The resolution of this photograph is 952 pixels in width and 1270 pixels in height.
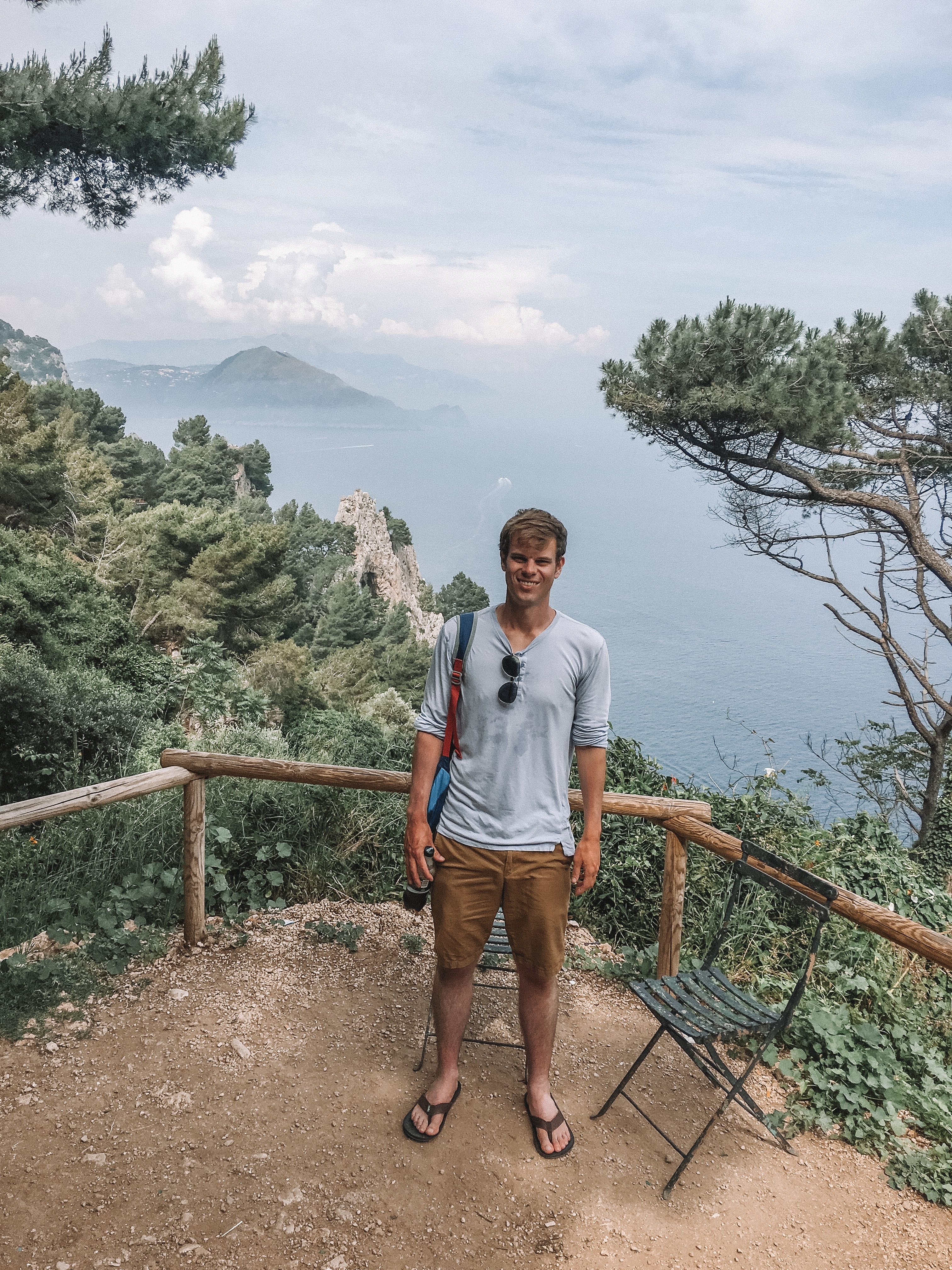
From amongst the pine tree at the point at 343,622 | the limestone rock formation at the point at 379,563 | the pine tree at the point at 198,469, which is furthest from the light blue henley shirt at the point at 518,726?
the limestone rock formation at the point at 379,563

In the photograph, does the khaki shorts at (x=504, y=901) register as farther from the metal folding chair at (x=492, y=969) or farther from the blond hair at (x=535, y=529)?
the blond hair at (x=535, y=529)

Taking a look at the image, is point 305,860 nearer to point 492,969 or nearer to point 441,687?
point 492,969

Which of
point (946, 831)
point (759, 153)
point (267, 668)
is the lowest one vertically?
point (267, 668)

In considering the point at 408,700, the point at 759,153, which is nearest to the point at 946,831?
the point at 759,153

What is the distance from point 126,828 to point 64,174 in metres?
4.66

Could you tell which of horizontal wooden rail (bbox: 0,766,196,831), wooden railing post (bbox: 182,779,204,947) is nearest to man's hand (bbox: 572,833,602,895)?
horizontal wooden rail (bbox: 0,766,196,831)

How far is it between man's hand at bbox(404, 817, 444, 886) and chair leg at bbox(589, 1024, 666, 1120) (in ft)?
2.95

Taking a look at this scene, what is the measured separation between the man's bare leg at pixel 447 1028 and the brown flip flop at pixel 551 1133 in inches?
1.1

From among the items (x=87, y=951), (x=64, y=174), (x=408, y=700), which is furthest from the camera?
(x=408, y=700)

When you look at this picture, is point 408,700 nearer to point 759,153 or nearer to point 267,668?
point 267,668

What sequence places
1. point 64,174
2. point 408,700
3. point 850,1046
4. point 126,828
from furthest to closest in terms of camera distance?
point 408,700
point 64,174
point 126,828
point 850,1046

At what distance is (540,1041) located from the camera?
2.59m

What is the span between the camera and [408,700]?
3353cm

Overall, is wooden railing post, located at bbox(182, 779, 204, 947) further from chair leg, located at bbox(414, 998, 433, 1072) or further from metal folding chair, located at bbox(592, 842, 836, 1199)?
metal folding chair, located at bbox(592, 842, 836, 1199)
